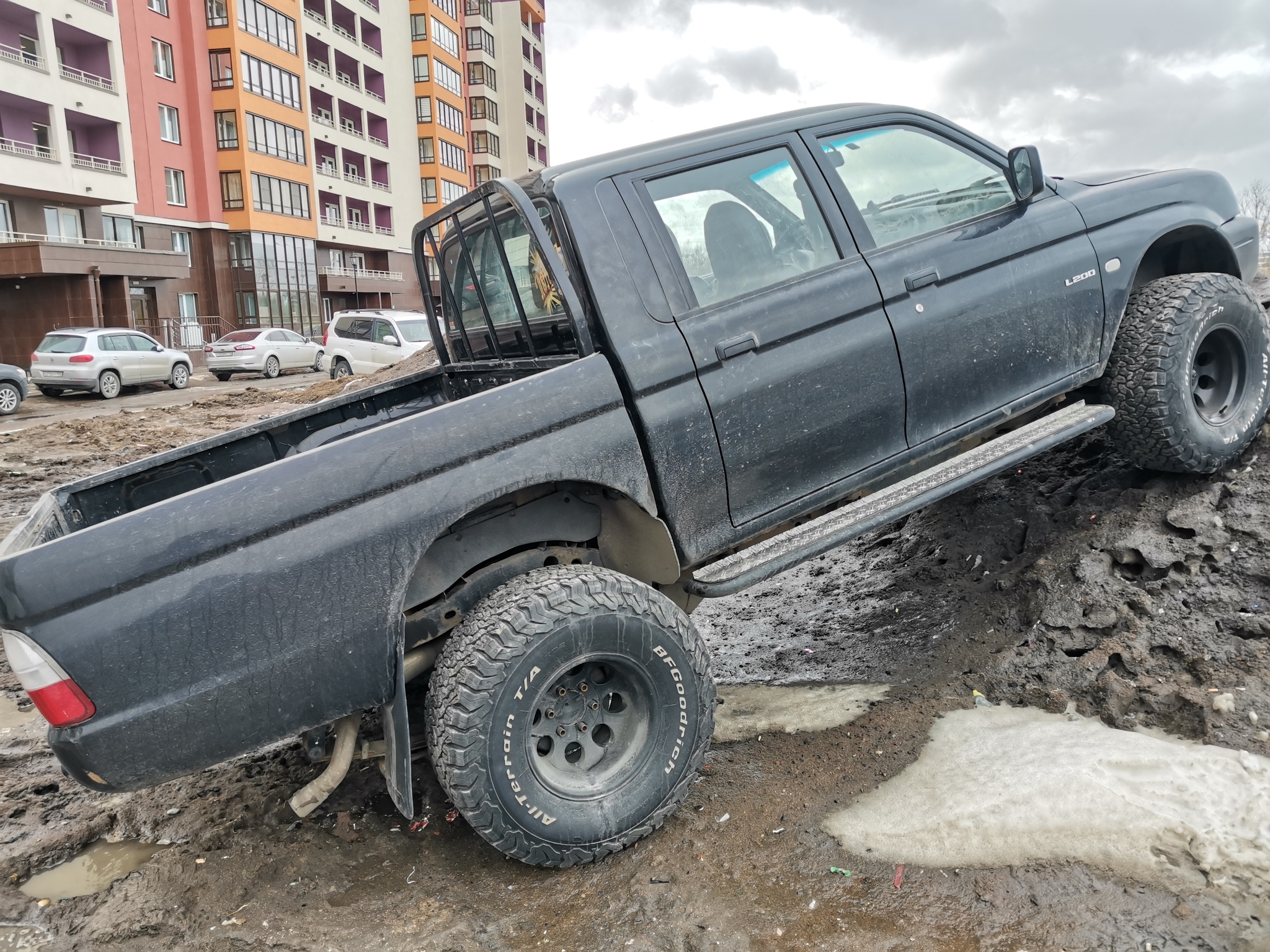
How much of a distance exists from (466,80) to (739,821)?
2702 inches

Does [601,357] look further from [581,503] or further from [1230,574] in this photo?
[1230,574]

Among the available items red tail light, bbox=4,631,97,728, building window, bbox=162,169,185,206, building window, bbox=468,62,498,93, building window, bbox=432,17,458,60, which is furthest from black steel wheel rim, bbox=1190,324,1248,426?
building window, bbox=468,62,498,93

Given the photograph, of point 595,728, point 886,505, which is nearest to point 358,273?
point 886,505

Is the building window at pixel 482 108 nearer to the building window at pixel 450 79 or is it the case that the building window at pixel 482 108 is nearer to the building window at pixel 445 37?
the building window at pixel 450 79

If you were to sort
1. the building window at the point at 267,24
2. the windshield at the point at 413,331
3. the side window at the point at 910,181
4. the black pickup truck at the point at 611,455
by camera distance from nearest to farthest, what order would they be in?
the black pickup truck at the point at 611,455, the side window at the point at 910,181, the windshield at the point at 413,331, the building window at the point at 267,24

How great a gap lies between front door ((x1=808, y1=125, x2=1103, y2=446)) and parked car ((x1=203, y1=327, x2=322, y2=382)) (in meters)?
24.9

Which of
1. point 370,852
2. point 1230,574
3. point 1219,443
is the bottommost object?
point 370,852

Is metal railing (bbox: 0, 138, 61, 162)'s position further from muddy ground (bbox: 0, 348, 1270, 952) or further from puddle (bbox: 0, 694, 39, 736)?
muddy ground (bbox: 0, 348, 1270, 952)

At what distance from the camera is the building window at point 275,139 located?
132ft

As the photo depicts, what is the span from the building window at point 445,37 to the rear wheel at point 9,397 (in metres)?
46.9

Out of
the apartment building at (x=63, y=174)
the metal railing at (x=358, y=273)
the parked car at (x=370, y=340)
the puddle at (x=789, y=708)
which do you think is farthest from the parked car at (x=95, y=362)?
the metal railing at (x=358, y=273)

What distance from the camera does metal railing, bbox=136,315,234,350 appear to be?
115 ft

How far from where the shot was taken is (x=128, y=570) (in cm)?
229

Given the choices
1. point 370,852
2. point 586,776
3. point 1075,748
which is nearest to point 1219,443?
point 1075,748
